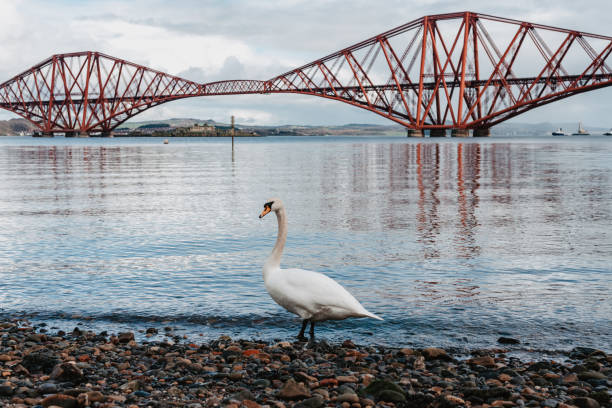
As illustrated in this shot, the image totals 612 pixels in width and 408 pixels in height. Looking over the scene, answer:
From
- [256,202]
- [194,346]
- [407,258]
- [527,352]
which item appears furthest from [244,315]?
[256,202]

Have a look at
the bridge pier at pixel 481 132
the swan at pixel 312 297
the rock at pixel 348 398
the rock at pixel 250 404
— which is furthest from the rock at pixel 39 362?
the bridge pier at pixel 481 132

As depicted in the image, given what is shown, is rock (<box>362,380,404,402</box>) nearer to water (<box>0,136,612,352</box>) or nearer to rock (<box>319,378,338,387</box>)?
rock (<box>319,378,338,387</box>)

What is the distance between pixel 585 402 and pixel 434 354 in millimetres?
1400

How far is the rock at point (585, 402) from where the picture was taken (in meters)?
4.23

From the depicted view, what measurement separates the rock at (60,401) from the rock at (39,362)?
0.83 m

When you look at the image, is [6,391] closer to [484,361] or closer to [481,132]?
[484,361]

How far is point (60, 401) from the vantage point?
423cm

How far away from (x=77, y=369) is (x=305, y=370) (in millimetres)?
1732

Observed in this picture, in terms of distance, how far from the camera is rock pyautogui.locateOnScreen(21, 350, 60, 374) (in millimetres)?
5043

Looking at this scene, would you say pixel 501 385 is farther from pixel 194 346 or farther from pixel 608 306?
pixel 608 306

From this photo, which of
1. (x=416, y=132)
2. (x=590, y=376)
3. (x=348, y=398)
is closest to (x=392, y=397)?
(x=348, y=398)

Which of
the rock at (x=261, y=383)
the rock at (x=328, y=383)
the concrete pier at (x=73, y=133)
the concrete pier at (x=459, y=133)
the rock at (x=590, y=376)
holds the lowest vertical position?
the rock at (x=261, y=383)

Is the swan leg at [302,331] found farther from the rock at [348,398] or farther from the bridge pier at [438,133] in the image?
the bridge pier at [438,133]

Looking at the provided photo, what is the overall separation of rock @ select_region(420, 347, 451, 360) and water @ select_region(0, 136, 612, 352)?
1.53 feet
